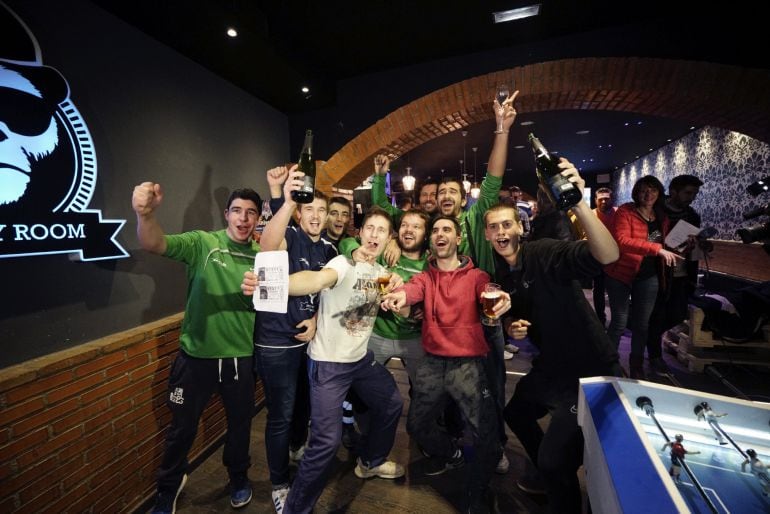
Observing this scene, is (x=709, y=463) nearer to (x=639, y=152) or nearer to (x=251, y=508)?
(x=251, y=508)

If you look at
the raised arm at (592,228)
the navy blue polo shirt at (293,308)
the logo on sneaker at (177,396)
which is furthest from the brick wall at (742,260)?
the logo on sneaker at (177,396)

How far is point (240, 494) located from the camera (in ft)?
7.15

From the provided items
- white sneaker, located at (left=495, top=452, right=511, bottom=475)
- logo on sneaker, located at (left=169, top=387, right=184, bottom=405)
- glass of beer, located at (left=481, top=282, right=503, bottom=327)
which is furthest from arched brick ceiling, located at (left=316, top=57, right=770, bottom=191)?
white sneaker, located at (left=495, top=452, right=511, bottom=475)

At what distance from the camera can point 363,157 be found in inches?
187

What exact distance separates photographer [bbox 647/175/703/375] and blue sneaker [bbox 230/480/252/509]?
173 inches

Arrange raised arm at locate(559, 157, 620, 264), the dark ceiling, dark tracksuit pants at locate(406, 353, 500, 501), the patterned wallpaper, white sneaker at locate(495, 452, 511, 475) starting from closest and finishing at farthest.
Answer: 1. raised arm at locate(559, 157, 620, 264)
2. dark tracksuit pants at locate(406, 353, 500, 501)
3. white sneaker at locate(495, 452, 511, 475)
4. the dark ceiling
5. the patterned wallpaper

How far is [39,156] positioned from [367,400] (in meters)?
2.61

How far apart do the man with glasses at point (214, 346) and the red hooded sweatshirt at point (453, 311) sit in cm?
120

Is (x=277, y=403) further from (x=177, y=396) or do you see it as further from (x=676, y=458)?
(x=676, y=458)

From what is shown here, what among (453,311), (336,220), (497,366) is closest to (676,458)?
(453,311)

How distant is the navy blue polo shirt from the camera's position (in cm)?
214

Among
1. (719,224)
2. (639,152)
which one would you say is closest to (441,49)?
(719,224)

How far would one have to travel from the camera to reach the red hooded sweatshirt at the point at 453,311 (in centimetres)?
204

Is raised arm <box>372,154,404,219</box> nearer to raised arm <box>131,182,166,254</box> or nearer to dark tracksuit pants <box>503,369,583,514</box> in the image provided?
raised arm <box>131,182,166,254</box>
